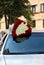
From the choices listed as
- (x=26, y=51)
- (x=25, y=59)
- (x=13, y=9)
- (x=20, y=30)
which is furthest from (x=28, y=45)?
(x=13, y=9)

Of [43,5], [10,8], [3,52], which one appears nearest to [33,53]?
[3,52]

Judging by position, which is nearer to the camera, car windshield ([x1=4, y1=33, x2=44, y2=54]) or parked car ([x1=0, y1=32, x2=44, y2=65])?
parked car ([x1=0, y1=32, x2=44, y2=65])

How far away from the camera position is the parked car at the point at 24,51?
5.09 m

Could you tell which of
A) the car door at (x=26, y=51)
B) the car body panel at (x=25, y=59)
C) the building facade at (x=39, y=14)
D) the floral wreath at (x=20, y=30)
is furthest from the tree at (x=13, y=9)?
the car body panel at (x=25, y=59)

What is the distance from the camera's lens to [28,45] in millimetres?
6125

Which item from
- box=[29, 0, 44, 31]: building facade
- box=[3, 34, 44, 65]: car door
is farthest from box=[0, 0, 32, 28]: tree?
box=[3, 34, 44, 65]: car door

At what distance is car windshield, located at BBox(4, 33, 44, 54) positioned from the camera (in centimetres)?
596

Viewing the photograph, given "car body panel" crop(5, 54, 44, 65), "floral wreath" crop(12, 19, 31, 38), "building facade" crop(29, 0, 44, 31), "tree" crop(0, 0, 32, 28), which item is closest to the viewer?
"car body panel" crop(5, 54, 44, 65)

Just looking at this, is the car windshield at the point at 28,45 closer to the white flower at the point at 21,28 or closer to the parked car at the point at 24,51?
the parked car at the point at 24,51

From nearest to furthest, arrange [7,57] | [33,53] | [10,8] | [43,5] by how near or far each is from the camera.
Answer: [7,57] → [33,53] → [10,8] → [43,5]

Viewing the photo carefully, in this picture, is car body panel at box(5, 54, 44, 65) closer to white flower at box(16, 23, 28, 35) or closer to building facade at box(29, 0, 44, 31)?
white flower at box(16, 23, 28, 35)

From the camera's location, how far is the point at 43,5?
144 ft

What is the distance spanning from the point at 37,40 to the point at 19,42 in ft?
1.34

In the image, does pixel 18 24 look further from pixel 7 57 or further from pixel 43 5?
pixel 43 5
